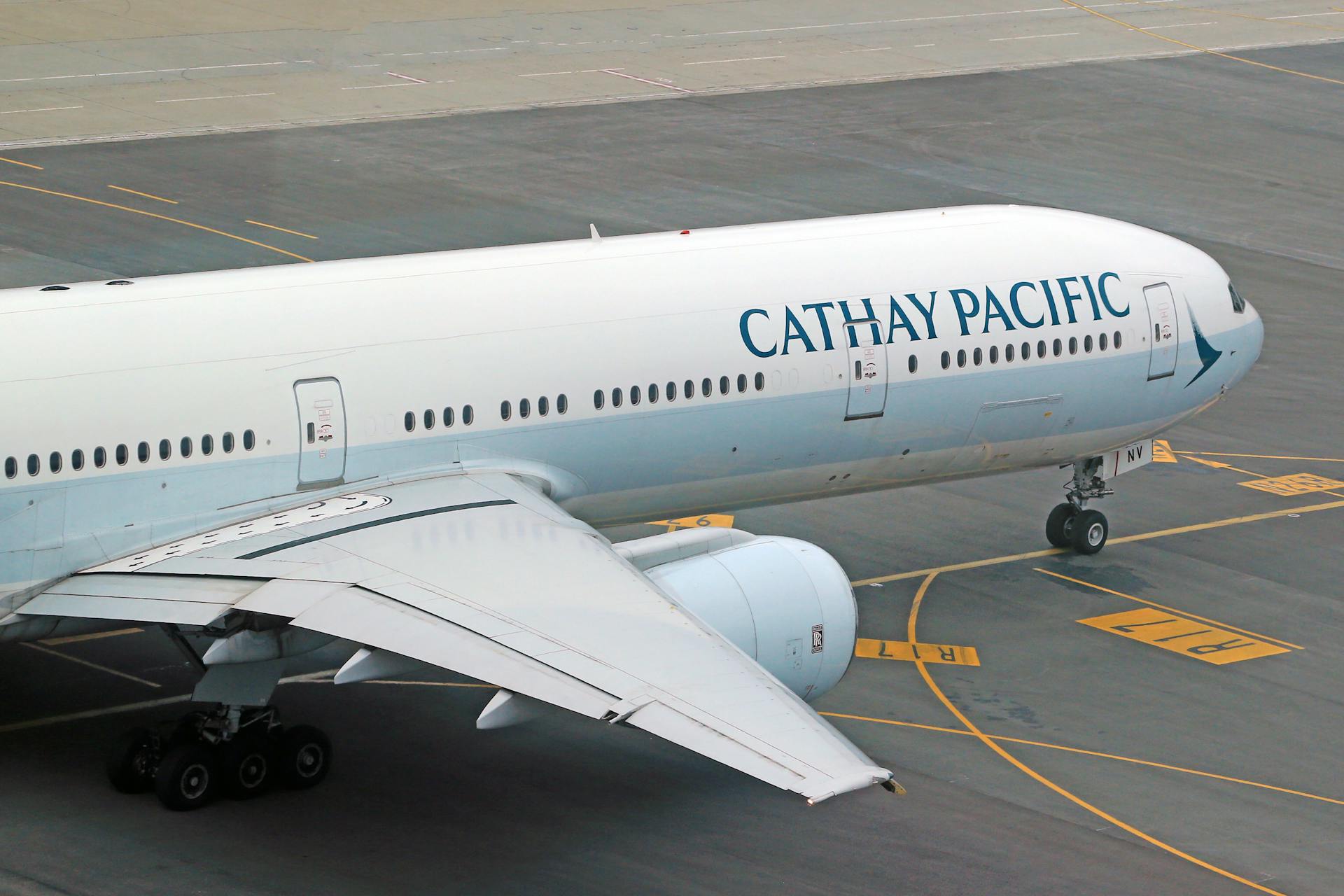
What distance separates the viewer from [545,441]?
27.9 metres

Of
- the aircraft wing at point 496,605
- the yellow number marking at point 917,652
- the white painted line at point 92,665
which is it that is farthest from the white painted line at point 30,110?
the yellow number marking at point 917,652

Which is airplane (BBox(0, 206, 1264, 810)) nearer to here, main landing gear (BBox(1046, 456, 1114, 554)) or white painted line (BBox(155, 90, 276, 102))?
main landing gear (BBox(1046, 456, 1114, 554))

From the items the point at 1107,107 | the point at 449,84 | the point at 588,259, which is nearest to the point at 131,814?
the point at 588,259

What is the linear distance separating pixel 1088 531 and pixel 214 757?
1674cm

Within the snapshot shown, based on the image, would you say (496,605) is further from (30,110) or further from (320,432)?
(30,110)

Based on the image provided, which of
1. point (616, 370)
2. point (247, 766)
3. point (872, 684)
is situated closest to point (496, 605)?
point (247, 766)

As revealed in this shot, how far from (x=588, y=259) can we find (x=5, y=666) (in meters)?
10.4

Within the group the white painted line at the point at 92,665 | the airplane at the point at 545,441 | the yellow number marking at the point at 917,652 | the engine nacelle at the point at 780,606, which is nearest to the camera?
the airplane at the point at 545,441

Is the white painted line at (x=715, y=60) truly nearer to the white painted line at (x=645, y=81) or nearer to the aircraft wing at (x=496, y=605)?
the white painted line at (x=645, y=81)

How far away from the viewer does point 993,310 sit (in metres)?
31.2

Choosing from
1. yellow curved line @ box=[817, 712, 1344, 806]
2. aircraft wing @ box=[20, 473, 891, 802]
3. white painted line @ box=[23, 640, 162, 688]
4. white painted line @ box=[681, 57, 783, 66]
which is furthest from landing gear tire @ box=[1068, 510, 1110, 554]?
white painted line @ box=[681, 57, 783, 66]

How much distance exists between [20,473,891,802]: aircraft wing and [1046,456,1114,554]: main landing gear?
37.7ft

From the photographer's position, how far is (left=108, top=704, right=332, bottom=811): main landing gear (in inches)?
945

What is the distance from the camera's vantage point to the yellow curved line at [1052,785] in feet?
78.1
